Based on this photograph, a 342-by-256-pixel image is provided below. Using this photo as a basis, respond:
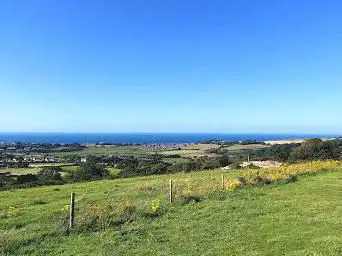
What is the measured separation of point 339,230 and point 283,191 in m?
14.0

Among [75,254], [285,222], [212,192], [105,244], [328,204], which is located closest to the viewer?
[75,254]

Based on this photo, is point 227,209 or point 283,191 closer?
point 227,209

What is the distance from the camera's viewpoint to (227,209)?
79.4ft

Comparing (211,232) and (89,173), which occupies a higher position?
(211,232)

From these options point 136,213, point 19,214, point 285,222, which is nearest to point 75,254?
point 136,213

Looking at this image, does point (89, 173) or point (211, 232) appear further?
point (89, 173)

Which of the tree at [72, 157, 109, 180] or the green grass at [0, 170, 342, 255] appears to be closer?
the green grass at [0, 170, 342, 255]

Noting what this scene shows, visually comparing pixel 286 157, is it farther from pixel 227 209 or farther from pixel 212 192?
pixel 227 209

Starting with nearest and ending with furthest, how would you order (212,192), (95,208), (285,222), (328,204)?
(285,222) → (95,208) → (328,204) → (212,192)

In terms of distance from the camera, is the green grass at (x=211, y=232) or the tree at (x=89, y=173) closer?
the green grass at (x=211, y=232)

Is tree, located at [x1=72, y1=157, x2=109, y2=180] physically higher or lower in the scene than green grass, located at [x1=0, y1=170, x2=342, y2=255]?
lower

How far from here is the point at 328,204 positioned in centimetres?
2503

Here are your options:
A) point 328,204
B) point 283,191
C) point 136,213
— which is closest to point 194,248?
point 136,213

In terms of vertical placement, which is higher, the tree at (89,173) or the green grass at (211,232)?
the green grass at (211,232)
